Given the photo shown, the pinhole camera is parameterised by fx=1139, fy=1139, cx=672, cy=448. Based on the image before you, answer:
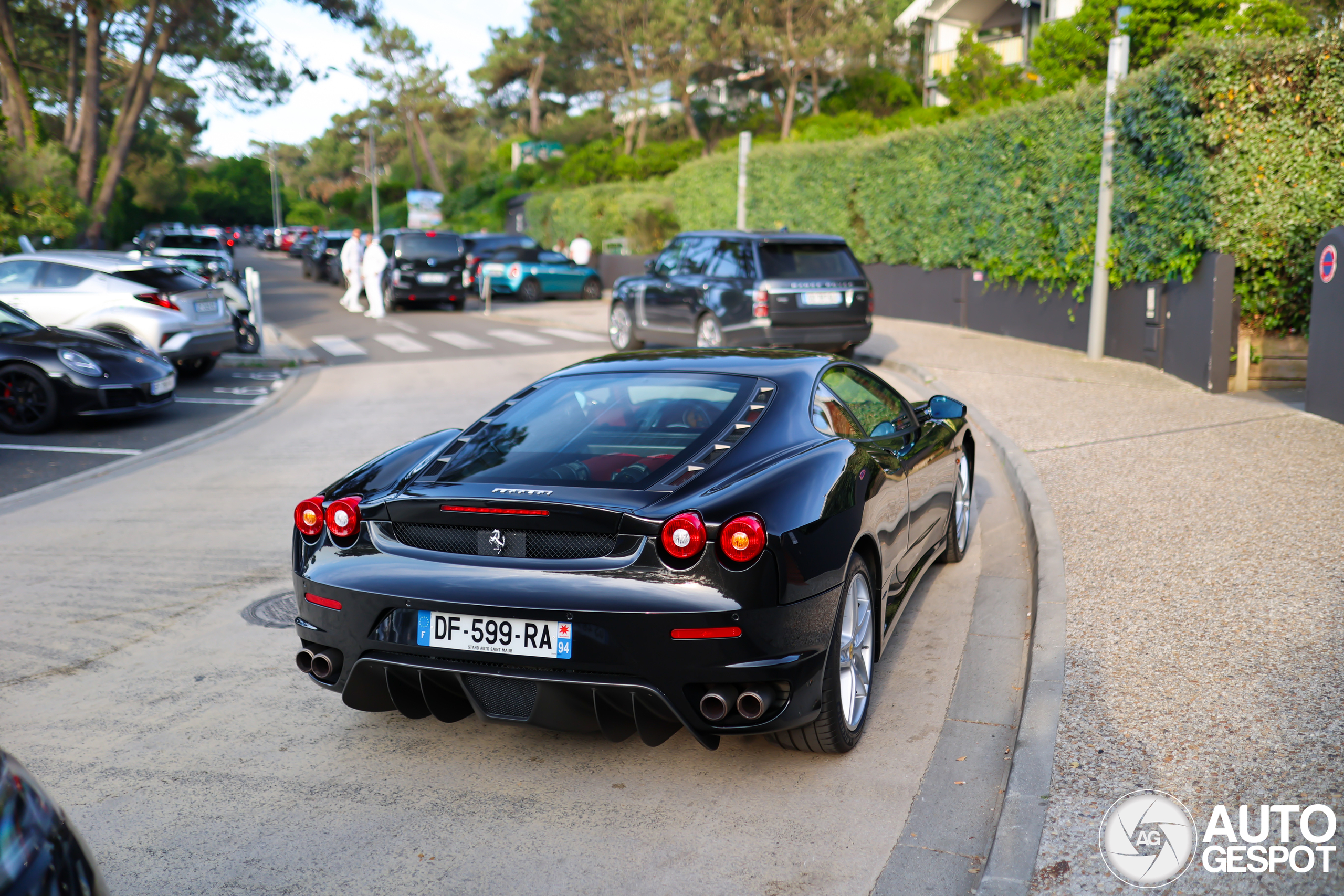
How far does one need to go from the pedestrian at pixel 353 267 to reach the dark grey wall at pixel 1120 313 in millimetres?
12783

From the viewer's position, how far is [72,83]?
3103 centimetres

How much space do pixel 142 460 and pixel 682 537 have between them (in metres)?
8.19

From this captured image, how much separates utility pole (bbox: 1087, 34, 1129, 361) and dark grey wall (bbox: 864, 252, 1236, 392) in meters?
0.24

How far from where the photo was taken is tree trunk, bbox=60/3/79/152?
98.9 feet

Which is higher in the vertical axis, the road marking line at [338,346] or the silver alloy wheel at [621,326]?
the silver alloy wheel at [621,326]

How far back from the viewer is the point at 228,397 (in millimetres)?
14234

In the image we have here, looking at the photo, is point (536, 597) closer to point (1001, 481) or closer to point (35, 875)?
point (35, 875)

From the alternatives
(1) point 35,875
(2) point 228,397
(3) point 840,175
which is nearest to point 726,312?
(2) point 228,397

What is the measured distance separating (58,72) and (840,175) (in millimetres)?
24375

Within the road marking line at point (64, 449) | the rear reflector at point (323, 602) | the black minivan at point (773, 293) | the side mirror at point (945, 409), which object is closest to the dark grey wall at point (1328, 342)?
the side mirror at point (945, 409)

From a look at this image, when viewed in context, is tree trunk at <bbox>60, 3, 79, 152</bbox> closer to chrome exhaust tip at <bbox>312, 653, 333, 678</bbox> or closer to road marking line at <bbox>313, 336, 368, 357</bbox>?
road marking line at <bbox>313, 336, 368, 357</bbox>

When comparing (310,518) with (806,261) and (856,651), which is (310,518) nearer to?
(856,651)

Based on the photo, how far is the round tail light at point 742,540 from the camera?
11.8 feet

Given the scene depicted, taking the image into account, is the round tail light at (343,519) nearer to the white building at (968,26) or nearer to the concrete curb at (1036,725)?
the concrete curb at (1036,725)
